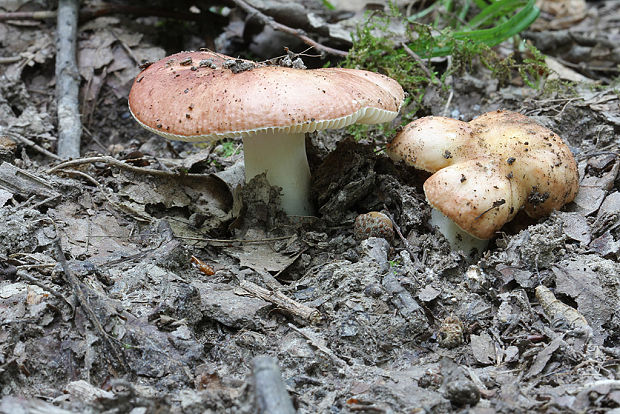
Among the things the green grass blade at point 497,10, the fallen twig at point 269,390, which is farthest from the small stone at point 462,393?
the green grass blade at point 497,10

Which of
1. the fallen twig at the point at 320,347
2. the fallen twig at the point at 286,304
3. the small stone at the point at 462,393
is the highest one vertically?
the small stone at the point at 462,393

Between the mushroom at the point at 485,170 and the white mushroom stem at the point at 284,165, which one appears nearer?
the mushroom at the point at 485,170

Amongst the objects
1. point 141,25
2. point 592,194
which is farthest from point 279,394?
point 141,25

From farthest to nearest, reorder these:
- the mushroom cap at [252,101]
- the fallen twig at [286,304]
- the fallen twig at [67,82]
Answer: the fallen twig at [67,82] < the mushroom cap at [252,101] < the fallen twig at [286,304]

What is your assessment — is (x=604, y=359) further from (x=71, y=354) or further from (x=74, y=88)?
(x=74, y=88)

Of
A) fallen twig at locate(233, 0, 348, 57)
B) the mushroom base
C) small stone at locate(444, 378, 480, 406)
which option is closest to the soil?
small stone at locate(444, 378, 480, 406)

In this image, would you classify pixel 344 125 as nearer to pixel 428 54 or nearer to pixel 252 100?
pixel 252 100

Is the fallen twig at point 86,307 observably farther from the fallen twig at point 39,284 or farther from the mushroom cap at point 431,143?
the mushroom cap at point 431,143

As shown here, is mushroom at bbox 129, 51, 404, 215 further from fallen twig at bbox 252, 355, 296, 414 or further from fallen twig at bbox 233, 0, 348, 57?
fallen twig at bbox 233, 0, 348, 57
